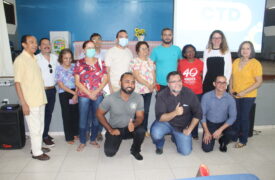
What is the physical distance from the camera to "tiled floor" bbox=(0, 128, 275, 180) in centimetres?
234

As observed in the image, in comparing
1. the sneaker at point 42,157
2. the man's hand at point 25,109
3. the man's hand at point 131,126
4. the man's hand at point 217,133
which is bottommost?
the sneaker at point 42,157

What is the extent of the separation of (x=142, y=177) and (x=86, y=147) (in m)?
1.07

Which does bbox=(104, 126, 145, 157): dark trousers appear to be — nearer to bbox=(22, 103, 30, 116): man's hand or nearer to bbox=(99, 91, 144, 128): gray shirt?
bbox=(99, 91, 144, 128): gray shirt

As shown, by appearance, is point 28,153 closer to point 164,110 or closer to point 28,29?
point 164,110

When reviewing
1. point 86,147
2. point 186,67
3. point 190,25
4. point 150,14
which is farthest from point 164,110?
point 150,14

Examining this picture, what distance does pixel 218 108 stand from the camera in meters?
2.90

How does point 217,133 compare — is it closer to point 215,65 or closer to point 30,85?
point 215,65

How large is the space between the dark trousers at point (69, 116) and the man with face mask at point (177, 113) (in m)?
1.18

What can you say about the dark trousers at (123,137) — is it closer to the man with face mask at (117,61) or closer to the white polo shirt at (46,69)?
the man with face mask at (117,61)

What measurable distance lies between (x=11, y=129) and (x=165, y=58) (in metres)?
2.33

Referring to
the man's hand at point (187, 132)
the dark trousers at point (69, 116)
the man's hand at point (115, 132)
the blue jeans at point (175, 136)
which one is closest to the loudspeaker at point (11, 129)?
the dark trousers at point (69, 116)

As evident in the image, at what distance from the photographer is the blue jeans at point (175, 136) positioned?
9.12ft

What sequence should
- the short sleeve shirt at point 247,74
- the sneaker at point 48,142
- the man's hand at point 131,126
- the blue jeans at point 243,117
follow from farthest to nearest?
the sneaker at point 48,142
the blue jeans at point 243,117
the short sleeve shirt at point 247,74
the man's hand at point 131,126

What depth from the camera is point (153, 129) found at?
2.86 m
